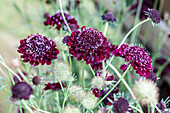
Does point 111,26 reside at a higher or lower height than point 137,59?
higher

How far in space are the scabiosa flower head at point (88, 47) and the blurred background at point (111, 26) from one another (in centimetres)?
34

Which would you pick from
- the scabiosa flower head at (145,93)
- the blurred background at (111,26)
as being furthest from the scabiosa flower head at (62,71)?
the blurred background at (111,26)

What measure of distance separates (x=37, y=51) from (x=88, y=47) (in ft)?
0.34

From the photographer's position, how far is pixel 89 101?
0.37 metres

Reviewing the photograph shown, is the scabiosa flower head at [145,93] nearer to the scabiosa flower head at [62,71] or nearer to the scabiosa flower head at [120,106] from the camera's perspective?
the scabiosa flower head at [120,106]

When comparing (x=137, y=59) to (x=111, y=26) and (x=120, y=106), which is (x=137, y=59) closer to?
(x=120, y=106)

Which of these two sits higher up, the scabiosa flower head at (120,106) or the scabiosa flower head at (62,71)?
the scabiosa flower head at (62,71)

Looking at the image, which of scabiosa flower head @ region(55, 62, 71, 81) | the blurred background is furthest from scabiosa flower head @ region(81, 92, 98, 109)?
the blurred background

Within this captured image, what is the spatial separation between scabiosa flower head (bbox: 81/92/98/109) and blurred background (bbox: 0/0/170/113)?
37 centimetres

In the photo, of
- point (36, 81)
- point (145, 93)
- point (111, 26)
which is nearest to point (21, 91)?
point (36, 81)

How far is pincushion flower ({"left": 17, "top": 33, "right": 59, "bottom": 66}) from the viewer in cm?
37

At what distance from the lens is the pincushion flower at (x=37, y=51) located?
14.6 inches

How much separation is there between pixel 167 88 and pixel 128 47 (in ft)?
2.59

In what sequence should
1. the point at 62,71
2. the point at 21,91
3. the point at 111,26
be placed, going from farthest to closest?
the point at 111,26 → the point at 62,71 → the point at 21,91
